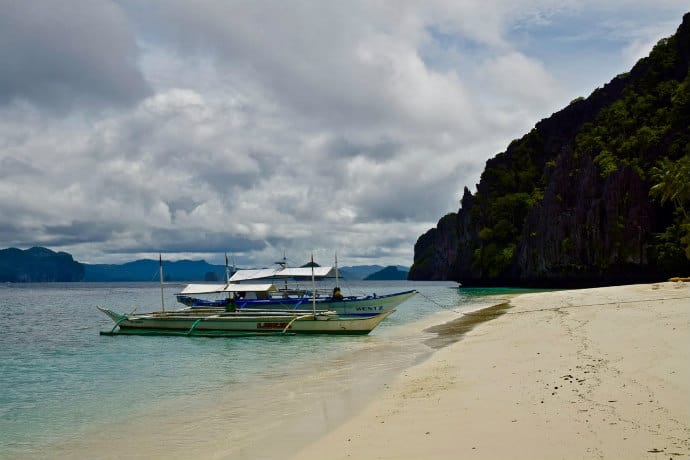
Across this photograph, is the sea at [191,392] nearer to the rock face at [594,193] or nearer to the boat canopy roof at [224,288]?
the boat canopy roof at [224,288]

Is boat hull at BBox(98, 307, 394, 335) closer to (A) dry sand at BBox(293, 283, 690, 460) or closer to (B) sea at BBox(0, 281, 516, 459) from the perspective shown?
(B) sea at BBox(0, 281, 516, 459)

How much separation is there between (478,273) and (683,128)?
52368 mm

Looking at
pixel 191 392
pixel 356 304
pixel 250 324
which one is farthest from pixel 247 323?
pixel 191 392

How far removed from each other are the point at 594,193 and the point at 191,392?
7873cm

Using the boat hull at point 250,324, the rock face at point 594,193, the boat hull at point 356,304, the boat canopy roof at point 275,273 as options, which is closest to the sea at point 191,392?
the boat hull at point 250,324

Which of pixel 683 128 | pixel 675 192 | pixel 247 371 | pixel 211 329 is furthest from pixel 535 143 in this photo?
pixel 247 371

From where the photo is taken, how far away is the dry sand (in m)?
7.28

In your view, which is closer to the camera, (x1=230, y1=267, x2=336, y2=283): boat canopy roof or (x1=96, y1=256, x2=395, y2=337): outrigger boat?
(x1=96, y1=256, x2=395, y2=337): outrigger boat

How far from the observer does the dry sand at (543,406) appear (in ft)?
23.9

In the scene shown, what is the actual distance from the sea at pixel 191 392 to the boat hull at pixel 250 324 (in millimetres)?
774

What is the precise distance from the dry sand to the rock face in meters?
58.1

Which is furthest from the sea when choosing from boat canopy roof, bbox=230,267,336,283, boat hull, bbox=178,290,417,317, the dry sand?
boat canopy roof, bbox=230,267,336,283

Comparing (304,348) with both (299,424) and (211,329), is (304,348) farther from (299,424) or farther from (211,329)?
(299,424)

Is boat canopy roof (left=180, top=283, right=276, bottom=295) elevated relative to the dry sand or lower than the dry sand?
elevated
